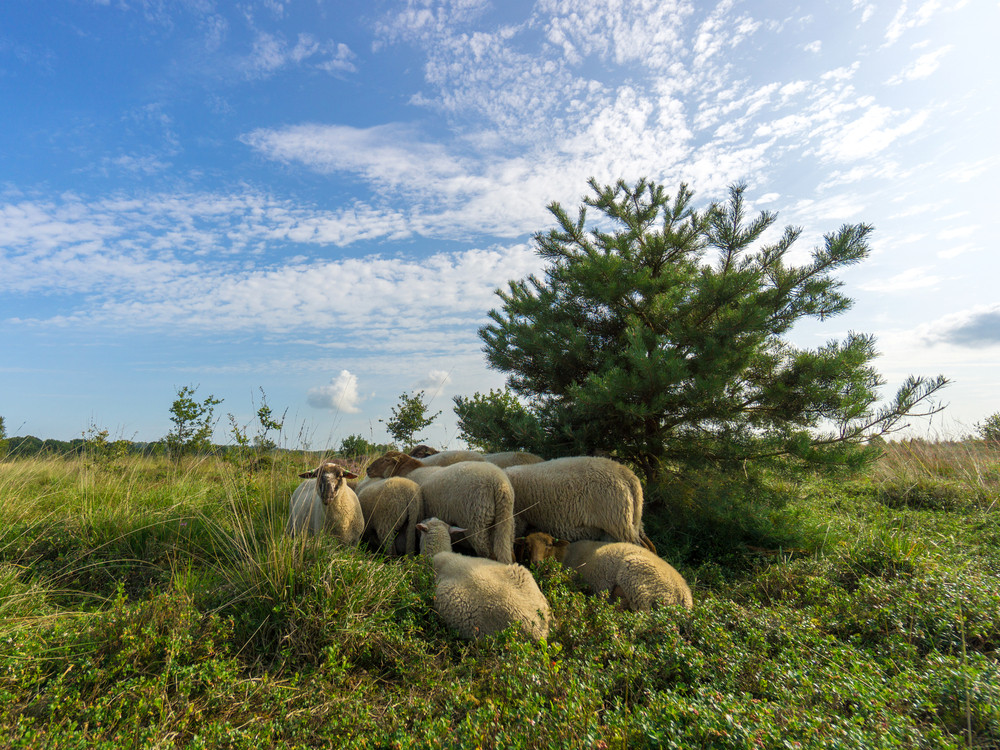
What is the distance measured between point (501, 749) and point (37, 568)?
5583 millimetres

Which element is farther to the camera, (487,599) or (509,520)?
(509,520)

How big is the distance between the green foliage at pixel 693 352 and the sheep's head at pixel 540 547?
180cm

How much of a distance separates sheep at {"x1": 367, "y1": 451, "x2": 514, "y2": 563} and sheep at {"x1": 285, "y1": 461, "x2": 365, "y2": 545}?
84 centimetres

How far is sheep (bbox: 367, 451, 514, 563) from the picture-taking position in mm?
5484

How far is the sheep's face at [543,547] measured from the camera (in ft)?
17.8

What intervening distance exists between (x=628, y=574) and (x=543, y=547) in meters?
1.01

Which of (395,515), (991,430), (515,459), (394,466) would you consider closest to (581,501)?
(515,459)

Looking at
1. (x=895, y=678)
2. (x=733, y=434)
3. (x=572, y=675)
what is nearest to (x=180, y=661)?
(x=572, y=675)

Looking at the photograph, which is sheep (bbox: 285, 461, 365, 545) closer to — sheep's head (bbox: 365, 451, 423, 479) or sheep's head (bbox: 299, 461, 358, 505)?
sheep's head (bbox: 299, 461, 358, 505)

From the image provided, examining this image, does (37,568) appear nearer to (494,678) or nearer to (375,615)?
(375,615)

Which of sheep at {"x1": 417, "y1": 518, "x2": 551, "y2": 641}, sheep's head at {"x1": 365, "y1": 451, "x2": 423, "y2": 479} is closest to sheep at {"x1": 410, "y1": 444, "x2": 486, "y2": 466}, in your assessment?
sheep's head at {"x1": 365, "y1": 451, "x2": 423, "y2": 479}

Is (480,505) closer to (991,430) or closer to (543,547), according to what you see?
(543,547)

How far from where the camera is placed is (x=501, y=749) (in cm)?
260

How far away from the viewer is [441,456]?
7672 millimetres
